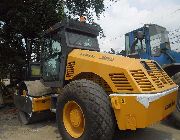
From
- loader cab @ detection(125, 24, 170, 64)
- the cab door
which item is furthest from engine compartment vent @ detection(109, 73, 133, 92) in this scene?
loader cab @ detection(125, 24, 170, 64)

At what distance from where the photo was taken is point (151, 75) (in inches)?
221

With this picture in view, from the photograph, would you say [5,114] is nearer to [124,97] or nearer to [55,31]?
[55,31]

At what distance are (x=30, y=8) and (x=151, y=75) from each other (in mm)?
7459

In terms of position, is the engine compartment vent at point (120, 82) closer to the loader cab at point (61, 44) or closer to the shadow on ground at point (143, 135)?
the shadow on ground at point (143, 135)

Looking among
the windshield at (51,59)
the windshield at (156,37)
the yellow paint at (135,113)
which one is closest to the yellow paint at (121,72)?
the yellow paint at (135,113)

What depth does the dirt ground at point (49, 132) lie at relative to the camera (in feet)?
20.7

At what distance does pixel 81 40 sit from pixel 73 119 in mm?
2291

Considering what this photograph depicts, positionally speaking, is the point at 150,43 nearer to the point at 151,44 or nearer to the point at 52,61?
the point at 151,44

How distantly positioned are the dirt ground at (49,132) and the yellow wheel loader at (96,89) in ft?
1.73

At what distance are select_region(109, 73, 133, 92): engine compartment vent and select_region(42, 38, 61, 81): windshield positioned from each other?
1988 mm

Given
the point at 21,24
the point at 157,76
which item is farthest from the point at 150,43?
the point at 21,24

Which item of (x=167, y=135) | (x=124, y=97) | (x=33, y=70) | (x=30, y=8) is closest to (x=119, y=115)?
(x=124, y=97)

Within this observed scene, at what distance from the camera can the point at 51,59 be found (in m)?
7.30

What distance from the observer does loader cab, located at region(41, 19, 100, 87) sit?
22.3ft
